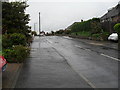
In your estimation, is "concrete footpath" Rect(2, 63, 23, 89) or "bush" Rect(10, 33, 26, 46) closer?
"concrete footpath" Rect(2, 63, 23, 89)

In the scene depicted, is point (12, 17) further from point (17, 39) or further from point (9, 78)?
point (9, 78)

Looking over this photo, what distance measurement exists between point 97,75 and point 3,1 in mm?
13293

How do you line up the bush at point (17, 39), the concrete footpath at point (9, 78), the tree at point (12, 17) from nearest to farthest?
the concrete footpath at point (9, 78) → the bush at point (17, 39) → the tree at point (12, 17)

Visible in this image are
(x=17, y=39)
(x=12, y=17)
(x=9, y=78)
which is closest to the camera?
(x=9, y=78)

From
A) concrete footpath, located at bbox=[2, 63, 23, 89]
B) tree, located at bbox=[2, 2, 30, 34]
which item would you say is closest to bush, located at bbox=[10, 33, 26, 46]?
tree, located at bbox=[2, 2, 30, 34]

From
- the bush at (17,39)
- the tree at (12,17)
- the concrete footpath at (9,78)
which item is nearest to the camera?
the concrete footpath at (9,78)

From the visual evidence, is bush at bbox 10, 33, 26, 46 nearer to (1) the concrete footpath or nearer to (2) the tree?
(2) the tree

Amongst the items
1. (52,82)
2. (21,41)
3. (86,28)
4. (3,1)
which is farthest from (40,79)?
(86,28)

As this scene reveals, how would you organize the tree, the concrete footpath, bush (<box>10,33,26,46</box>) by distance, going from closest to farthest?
the concrete footpath < bush (<box>10,33,26,46</box>) < the tree

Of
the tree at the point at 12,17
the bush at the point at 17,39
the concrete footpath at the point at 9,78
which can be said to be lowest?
the concrete footpath at the point at 9,78

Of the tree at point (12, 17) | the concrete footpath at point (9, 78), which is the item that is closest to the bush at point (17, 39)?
the tree at point (12, 17)

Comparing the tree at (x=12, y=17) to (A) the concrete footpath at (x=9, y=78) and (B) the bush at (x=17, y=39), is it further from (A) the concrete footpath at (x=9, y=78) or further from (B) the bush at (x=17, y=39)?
(A) the concrete footpath at (x=9, y=78)

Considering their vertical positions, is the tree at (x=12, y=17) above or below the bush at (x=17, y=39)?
above

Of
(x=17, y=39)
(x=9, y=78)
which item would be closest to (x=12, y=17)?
(x=17, y=39)
